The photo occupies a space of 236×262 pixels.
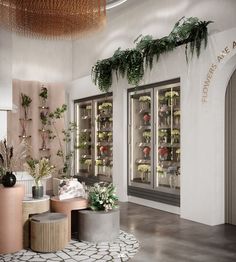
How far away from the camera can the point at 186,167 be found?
633 centimetres

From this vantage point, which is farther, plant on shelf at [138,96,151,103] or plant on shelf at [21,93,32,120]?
plant on shelf at [21,93,32,120]

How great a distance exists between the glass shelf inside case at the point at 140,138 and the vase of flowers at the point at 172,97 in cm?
54

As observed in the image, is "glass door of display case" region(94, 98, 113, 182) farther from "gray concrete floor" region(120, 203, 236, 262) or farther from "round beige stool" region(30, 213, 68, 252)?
"round beige stool" region(30, 213, 68, 252)

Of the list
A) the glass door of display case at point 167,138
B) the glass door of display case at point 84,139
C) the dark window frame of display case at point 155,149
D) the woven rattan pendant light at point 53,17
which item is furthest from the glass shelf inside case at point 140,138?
the woven rattan pendant light at point 53,17

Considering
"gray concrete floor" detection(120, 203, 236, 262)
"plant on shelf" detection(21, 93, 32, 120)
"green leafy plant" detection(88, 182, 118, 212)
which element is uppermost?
"plant on shelf" detection(21, 93, 32, 120)

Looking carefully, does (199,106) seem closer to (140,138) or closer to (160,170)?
(160,170)

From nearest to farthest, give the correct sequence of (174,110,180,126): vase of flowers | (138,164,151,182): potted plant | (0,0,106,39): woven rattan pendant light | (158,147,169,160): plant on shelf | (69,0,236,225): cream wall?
(0,0,106,39): woven rattan pendant light → (69,0,236,225): cream wall → (174,110,180,126): vase of flowers → (158,147,169,160): plant on shelf → (138,164,151,182): potted plant

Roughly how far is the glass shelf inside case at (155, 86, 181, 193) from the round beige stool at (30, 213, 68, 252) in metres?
2.90

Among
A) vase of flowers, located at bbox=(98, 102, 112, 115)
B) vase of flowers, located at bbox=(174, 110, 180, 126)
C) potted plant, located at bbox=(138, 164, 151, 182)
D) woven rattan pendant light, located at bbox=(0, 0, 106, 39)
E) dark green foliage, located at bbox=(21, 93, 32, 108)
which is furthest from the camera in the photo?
dark green foliage, located at bbox=(21, 93, 32, 108)

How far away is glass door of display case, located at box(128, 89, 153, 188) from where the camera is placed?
24.8ft

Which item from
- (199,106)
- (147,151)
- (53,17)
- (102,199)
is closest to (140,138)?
(147,151)

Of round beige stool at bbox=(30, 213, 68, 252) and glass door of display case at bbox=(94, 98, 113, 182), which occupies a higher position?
glass door of display case at bbox=(94, 98, 113, 182)

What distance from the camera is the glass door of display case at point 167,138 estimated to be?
22.7 ft

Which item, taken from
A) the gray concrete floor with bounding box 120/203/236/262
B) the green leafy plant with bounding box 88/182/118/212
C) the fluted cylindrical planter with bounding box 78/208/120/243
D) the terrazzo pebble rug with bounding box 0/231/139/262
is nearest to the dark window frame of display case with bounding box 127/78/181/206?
the gray concrete floor with bounding box 120/203/236/262
